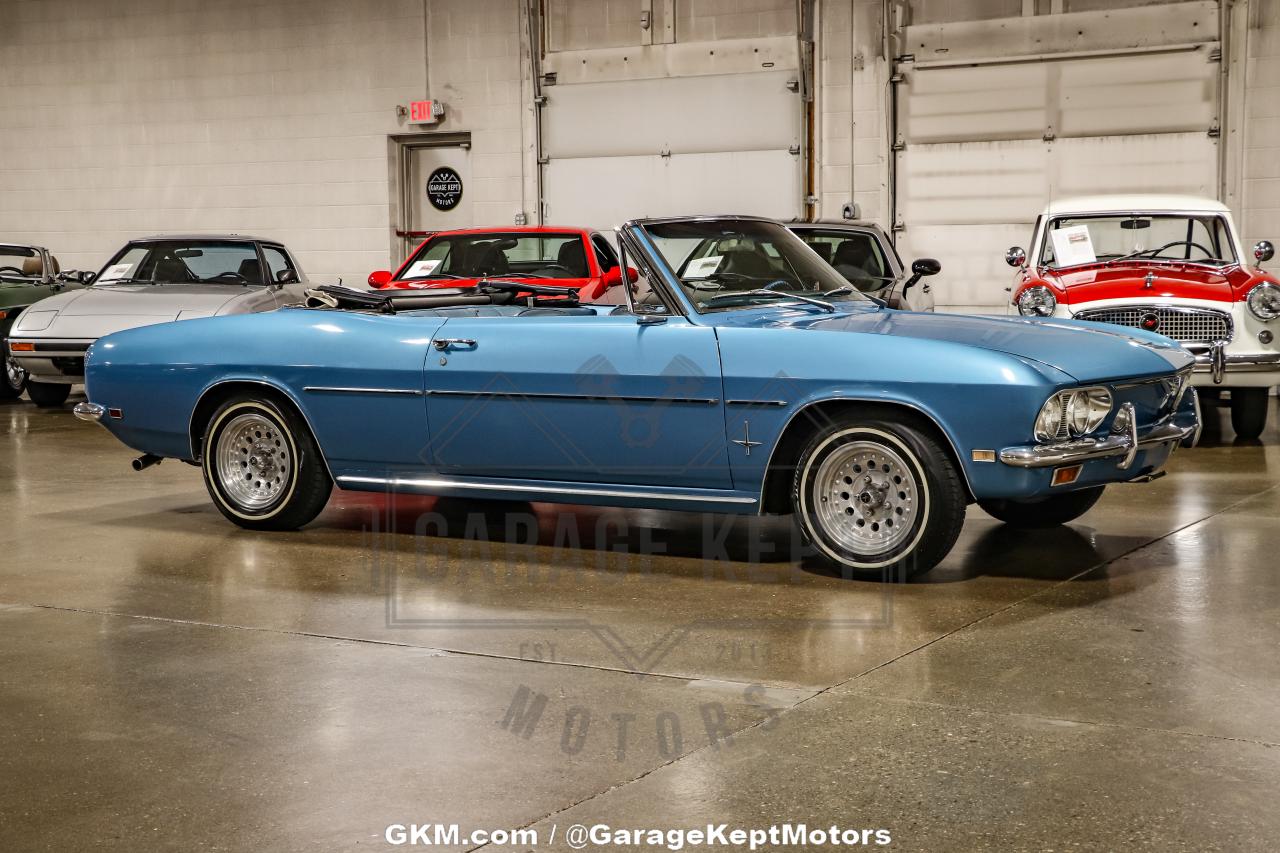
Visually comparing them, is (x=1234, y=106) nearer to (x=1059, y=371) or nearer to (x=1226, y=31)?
(x=1226, y=31)

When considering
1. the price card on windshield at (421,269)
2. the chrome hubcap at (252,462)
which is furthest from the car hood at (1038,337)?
the price card on windshield at (421,269)

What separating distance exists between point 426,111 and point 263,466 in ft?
39.1

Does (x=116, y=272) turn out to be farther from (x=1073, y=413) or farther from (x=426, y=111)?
(x=1073, y=413)

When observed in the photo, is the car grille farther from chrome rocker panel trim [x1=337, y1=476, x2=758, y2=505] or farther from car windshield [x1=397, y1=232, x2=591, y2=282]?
chrome rocker panel trim [x1=337, y1=476, x2=758, y2=505]

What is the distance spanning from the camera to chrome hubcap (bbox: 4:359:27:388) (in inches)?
541

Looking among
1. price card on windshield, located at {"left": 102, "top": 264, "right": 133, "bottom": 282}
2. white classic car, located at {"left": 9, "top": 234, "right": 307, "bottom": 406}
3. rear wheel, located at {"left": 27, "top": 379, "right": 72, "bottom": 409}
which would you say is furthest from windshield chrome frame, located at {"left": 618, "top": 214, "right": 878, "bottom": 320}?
rear wheel, located at {"left": 27, "top": 379, "right": 72, "bottom": 409}

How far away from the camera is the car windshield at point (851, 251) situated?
11.2 m

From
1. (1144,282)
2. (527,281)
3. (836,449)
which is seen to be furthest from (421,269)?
(836,449)

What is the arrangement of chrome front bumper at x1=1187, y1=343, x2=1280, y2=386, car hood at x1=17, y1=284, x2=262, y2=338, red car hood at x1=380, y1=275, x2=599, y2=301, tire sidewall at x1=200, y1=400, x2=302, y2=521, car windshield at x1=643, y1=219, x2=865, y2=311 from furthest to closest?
car hood at x1=17, y1=284, x2=262, y2=338 → red car hood at x1=380, y1=275, x2=599, y2=301 → chrome front bumper at x1=1187, y1=343, x2=1280, y2=386 → tire sidewall at x1=200, y1=400, x2=302, y2=521 → car windshield at x1=643, y1=219, x2=865, y2=311

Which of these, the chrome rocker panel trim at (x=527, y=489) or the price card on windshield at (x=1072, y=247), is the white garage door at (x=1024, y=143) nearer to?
the price card on windshield at (x=1072, y=247)

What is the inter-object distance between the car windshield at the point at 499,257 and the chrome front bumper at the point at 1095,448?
6.13m

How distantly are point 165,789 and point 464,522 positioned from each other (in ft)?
11.7

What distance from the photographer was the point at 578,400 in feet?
18.6

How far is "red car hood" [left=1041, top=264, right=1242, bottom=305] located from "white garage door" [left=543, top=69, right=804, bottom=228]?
643 centimetres
